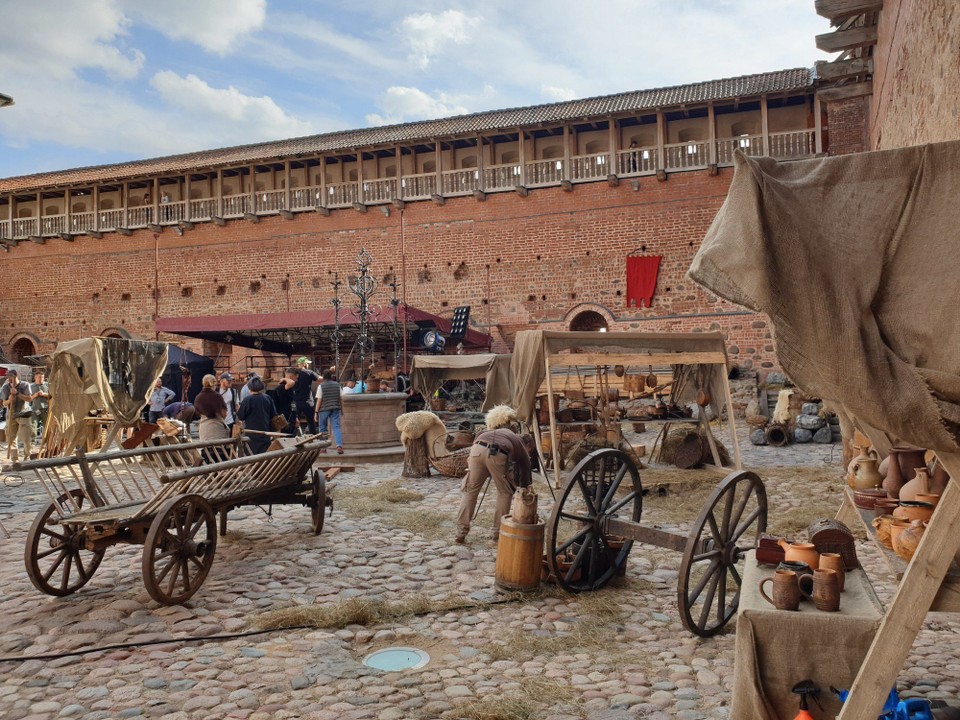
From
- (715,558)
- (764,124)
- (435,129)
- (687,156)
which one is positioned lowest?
(715,558)

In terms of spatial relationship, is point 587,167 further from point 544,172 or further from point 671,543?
point 671,543

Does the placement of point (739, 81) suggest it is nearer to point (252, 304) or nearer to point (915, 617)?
point (252, 304)

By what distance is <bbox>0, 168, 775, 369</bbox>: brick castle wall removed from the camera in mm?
20336

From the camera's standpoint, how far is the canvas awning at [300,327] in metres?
19.2

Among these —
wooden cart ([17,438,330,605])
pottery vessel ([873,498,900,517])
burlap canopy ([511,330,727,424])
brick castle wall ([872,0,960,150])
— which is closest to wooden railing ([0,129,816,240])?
brick castle wall ([872,0,960,150])

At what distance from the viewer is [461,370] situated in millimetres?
13531

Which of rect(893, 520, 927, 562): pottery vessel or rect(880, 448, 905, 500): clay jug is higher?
rect(880, 448, 905, 500): clay jug

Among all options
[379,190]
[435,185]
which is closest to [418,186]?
[435,185]

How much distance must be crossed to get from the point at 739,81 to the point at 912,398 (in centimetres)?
2075

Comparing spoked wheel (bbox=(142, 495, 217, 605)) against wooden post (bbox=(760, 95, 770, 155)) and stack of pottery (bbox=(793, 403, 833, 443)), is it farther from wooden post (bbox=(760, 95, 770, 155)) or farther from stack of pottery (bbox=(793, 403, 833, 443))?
wooden post (bbox=(760, 95, 770, 155))

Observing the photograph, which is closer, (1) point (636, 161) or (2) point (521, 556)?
(2) point (521, 556)

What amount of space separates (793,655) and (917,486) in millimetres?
1149

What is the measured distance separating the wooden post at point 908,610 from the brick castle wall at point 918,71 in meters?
3.43

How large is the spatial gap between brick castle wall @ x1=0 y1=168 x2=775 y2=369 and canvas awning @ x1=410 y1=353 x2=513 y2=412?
802 cm
